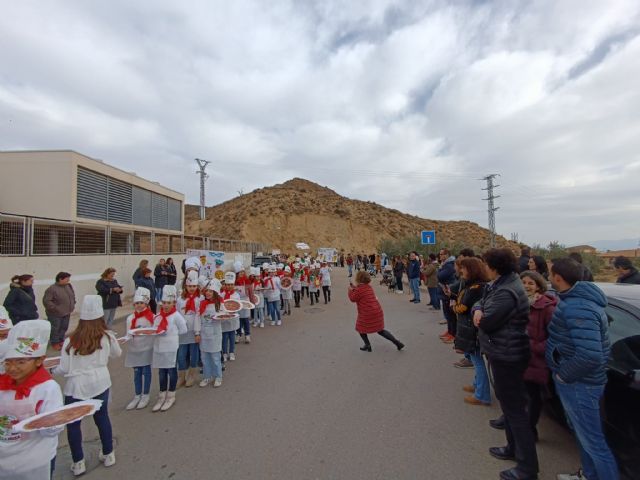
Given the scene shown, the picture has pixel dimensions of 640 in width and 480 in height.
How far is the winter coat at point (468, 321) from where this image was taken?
4223mm

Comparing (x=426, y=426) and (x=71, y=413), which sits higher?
(x=71, y=413)

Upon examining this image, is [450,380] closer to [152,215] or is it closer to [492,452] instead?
[492,452]

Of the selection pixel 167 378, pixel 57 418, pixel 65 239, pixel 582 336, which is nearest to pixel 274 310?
pixel 167 378

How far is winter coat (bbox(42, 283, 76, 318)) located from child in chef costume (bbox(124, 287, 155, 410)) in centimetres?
359

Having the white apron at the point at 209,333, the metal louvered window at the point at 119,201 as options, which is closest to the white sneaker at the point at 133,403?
the white apron at the point at 209,333

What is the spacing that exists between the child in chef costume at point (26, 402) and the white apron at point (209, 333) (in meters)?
2.74

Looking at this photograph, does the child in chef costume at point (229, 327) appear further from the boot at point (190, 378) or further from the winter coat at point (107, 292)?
the winter coat at point (107, 292)

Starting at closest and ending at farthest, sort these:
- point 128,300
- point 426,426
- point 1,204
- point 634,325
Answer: point 634,325
point 426,426
point 128,300
point 1,204

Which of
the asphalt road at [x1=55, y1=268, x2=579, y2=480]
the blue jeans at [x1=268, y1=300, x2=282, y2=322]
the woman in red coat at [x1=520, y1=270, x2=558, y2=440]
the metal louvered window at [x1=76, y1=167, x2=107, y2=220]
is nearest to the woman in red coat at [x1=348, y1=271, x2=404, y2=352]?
the asphalt road at [x1=55, y1=268, x2=579, y2=480]

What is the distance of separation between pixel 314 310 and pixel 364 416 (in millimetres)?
8162

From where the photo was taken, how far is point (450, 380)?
5195 mm

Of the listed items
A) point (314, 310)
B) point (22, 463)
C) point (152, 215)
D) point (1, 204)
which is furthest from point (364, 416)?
point (152, 215)

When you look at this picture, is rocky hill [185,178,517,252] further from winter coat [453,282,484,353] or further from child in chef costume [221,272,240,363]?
winter coat [453,282,484,353]

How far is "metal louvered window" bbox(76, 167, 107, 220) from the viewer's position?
1525 centimetres
